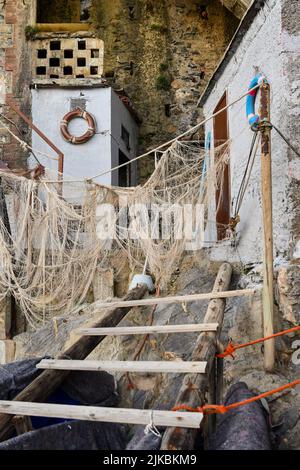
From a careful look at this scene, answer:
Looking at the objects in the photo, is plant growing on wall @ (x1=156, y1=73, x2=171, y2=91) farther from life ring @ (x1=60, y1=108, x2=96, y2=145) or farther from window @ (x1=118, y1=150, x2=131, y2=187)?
life ring @ (x1=60, y1=108, x2=96, y2=145)

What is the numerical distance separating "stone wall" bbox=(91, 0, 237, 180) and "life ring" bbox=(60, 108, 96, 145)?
312cm

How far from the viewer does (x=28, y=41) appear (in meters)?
14.4

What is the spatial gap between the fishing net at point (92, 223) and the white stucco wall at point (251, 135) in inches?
19.8

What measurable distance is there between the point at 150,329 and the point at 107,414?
5.18 ft

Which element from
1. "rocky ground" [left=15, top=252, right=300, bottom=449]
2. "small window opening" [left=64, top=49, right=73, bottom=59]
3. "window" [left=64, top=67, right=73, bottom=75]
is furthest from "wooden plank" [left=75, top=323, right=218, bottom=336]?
"small window opening" [left=64, top=49, right=73, bottom=59]

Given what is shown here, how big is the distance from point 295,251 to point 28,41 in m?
12.0

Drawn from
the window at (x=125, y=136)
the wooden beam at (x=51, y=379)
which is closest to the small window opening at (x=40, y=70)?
the window at (x=125, y=136)

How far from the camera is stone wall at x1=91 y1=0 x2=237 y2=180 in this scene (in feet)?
52.0

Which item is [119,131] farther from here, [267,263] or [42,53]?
[267,263]

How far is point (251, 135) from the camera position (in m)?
6.67

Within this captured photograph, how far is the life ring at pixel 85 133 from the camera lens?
13.1 metres

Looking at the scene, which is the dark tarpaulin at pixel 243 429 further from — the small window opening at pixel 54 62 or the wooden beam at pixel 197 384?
the small window opening at pixel 54 62

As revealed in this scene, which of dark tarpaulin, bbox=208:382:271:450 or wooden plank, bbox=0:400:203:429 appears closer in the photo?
wooden plank, bbox=0:400:203:429

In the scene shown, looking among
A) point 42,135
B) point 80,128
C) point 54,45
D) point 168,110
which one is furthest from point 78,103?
point 168,110
